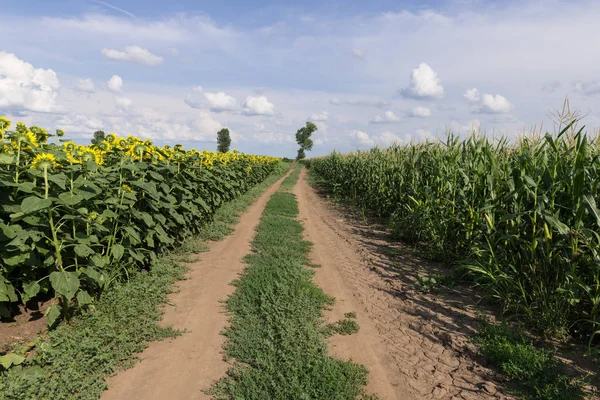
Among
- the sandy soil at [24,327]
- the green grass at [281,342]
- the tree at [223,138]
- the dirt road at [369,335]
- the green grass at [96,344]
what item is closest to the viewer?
the green grass at [96,344]

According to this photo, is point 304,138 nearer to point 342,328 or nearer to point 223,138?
point 223,138

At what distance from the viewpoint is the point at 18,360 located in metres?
3.44

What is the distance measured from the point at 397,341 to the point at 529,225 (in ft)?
7.89

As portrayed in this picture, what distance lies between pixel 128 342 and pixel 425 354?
3.32 meters

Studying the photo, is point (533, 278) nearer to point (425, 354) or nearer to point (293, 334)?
point (425, 354)

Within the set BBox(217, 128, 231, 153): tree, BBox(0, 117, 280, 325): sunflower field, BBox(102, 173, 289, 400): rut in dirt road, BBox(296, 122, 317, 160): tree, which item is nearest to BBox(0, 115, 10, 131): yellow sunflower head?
BBox(0, 117, 280, 325): sunflower field

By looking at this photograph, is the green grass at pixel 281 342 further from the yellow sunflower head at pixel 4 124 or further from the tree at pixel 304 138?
the tree at pixel 304 138

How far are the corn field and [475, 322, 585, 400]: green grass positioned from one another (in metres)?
0.56

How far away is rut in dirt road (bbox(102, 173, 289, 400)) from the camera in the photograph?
3.57 m

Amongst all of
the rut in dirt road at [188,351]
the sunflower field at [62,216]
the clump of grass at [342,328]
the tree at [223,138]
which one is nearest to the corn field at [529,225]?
the clump of grass at [342,328]

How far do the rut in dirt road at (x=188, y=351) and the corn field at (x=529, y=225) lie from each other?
3752 millimetres

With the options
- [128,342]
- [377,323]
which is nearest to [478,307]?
[377,323]

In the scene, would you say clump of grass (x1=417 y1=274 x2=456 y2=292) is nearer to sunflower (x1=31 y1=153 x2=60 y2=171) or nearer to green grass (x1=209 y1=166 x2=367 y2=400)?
green grass (x1=209 y1=166 x2=367 y2=400)

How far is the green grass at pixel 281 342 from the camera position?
11.6ft
